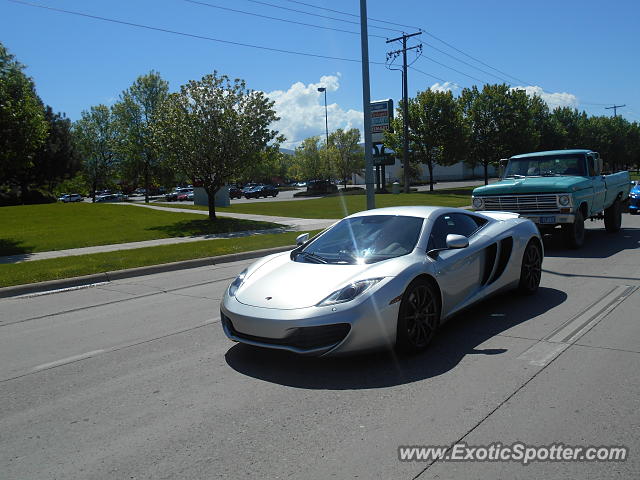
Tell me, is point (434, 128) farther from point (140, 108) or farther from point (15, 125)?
point (15, 125)

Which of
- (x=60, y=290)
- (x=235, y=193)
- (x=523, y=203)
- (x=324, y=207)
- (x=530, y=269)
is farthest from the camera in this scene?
(x=235, y=193)

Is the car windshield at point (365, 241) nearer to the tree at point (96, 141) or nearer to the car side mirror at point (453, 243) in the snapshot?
the car side mirror at point (453, 243)

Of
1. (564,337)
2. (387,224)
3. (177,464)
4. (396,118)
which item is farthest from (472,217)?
(396,118)

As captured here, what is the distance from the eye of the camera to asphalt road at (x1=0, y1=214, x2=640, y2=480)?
3.31 metres

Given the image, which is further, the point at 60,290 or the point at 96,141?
the point at 96,141

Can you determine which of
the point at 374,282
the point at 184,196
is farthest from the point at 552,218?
the point at 184,196

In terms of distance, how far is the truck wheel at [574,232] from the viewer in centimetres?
1136

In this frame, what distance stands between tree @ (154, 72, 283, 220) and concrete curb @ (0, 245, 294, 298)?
29.4 ft

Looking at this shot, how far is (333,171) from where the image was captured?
78.6 meters

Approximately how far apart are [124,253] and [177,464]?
10.9m

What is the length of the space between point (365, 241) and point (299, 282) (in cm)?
109

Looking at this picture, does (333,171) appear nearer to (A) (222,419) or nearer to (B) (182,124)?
(B) (182,124)

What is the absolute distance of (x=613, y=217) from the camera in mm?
14227

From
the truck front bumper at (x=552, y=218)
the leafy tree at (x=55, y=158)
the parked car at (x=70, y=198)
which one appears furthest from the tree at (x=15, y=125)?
the parked car at (x=70, y=198)
